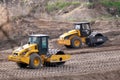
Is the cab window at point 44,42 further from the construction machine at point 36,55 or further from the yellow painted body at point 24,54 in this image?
the yellow painted body at point 24,54

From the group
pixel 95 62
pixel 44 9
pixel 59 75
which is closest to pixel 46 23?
pixel 44 9

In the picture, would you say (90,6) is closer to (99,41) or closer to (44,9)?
(44,9)

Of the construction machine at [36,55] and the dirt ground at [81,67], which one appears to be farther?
the construction machine at [36,55]

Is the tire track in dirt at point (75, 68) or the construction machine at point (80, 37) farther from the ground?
the construction machine at point (80, 37)

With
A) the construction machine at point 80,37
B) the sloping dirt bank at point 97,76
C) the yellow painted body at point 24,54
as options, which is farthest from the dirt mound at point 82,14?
the sloping dirt bank at point 97,76

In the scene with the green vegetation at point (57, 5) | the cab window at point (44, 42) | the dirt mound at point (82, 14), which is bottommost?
the cab window at point (44, 42)

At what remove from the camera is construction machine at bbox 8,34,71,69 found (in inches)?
860

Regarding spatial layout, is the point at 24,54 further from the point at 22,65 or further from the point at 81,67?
the point at 81,67

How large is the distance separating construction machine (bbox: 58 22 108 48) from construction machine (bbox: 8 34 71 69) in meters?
8.11

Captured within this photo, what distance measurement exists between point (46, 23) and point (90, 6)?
8.06 metres

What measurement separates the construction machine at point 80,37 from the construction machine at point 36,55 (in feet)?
26.6

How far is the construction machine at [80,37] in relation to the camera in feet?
104

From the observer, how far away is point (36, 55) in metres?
22.1

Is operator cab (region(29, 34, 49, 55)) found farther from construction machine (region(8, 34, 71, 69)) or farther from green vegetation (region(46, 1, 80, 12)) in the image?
green vegetation (region(46, 1, 80, 12))
